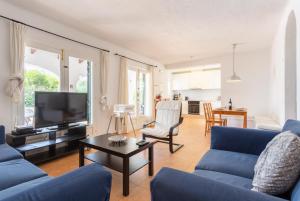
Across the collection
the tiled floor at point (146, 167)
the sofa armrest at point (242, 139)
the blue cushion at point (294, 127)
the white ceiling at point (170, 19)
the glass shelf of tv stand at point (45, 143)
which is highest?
the white ceiling at point (170, 19)

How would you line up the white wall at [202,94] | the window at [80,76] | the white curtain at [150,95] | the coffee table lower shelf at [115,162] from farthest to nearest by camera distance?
the white wall at [202,94] < the white curtain at [150,95] < the window at [80,76] < the coffee table lower shelf at [115,162]

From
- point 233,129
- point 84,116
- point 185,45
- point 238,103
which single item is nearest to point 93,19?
point 84,116

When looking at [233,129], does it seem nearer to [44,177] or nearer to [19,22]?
[44,177]

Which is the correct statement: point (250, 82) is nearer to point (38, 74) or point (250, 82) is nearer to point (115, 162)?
point (115, 162)

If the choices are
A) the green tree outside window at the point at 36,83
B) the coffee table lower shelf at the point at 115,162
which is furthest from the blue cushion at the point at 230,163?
the green tree outside window at the point at 36,83

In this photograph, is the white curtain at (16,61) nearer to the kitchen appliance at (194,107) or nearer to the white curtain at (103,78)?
the white curtain at (103,78)

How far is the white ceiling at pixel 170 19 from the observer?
8.50 ft

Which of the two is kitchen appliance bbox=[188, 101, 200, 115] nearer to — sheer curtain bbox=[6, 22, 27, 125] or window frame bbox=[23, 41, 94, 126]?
window frame bbox=[23, 41, 94, 126]

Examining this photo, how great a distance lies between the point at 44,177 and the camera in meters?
1.47

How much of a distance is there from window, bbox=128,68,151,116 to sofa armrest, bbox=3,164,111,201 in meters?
4.37

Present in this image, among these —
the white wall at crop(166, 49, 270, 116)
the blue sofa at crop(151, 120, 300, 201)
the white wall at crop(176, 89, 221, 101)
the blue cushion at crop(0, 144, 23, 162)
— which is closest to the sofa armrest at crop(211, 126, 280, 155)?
the blue sofa at crop(151, 120, 300, 201)

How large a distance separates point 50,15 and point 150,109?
13.5 ft

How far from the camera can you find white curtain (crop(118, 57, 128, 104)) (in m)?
4.67

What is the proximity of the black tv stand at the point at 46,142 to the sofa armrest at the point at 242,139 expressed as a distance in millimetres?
2464
